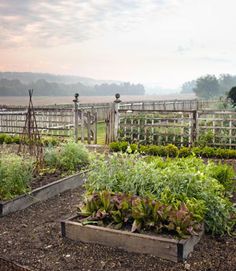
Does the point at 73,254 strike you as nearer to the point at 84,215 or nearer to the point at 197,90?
the point at 84,215

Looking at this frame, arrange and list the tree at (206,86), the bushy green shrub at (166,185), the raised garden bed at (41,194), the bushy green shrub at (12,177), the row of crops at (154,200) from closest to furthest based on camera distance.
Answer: the row of crops at (154,200), the bushy green shrub at (166,185), the raised garden bed at (41,194), the bushy green shrub at (12,177), the tree at (206,86)

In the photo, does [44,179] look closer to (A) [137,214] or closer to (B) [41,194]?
(B) [41,194]

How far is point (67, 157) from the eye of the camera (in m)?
6.72

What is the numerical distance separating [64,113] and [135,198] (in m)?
9.70

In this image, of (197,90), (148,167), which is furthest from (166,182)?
(197,90)

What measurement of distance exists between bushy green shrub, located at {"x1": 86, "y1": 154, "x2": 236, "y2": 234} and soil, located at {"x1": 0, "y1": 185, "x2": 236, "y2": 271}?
0.84 ft

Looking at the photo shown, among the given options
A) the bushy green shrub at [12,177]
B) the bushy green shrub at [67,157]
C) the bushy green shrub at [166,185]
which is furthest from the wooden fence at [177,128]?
the bushy green shrub at [166,185]

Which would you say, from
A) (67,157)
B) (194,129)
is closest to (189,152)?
(194,129)

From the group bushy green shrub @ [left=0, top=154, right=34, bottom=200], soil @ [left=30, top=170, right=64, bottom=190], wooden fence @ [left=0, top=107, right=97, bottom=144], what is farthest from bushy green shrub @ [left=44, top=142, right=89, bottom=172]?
wooden fence @ [left=0, top=107, right=97, bottom=144]

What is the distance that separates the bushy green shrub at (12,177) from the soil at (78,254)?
0.69 meters

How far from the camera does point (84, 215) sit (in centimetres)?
410

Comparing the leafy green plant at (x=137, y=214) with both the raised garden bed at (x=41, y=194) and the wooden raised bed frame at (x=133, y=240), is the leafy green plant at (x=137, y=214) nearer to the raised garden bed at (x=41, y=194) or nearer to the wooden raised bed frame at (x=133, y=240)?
the wooden raised bed frame at (x=133, y=240)

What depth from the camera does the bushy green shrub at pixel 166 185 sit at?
13.0ft

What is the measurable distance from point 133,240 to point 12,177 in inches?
89.9
